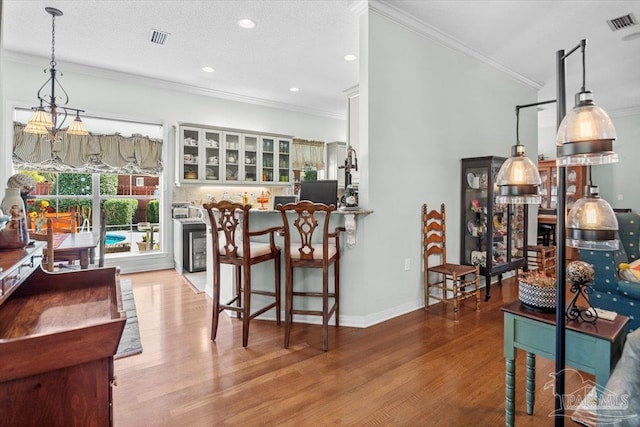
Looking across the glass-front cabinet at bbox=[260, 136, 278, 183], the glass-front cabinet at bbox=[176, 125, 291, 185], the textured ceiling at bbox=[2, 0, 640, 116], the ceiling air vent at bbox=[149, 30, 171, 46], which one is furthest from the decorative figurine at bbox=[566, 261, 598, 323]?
the glass-front cabinet at bbox=[260, 136, 278, 183]

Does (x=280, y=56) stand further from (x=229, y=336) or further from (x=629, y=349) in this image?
(x=629, y=349)

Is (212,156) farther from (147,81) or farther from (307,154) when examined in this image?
(307,154)

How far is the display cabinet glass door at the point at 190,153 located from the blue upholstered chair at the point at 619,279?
517cm

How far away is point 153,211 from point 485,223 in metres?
5.09

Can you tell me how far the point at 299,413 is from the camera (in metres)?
1.87

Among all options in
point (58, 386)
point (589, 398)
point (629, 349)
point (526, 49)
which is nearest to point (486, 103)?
point (526, 49)

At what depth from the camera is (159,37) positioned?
3.79m

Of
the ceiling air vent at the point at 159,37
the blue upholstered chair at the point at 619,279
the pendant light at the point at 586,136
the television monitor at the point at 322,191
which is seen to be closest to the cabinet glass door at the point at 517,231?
the blue upholstered chair at the point at 619,279

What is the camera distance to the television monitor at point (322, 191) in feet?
12.0

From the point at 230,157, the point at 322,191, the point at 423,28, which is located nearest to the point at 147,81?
the point at 230,157

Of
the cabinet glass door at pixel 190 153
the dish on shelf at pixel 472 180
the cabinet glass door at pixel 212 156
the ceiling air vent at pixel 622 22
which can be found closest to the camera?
the ceiling air vent at pixel 622 22

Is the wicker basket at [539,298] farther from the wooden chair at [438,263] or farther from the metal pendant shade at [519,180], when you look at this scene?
the wooden chair at [438,263]

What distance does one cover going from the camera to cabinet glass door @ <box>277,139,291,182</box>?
6289mm

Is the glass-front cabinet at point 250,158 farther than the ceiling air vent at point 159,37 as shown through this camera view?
Yes
